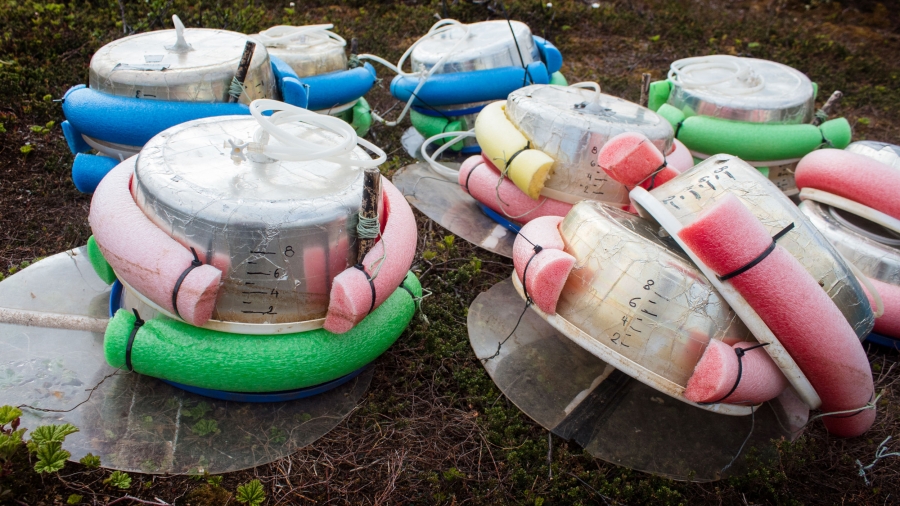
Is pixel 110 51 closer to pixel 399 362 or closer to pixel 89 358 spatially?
pixel 89 358

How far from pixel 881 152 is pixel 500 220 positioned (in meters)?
2.11

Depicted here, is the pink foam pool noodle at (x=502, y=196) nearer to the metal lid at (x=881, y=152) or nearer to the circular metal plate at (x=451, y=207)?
the circular metal plate at (x=451, y=207)

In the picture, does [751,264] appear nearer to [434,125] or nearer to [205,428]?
[205,428]

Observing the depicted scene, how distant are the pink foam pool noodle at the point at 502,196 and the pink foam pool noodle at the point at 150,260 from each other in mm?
1796

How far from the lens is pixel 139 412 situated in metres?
2.31

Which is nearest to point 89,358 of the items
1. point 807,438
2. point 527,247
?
point 527,247

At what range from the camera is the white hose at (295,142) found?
7.02 feet

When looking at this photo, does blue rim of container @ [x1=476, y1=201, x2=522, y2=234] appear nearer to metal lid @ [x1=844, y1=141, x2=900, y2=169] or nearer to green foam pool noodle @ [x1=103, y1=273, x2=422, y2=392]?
green foam pool noodle @ [x1=103, y1=273, x2=422, y2=392]

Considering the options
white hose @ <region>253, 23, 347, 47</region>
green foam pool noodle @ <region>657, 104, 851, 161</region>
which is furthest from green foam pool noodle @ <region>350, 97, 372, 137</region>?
green foam pool noodle @ <region>657, 104, 851, 161</region>

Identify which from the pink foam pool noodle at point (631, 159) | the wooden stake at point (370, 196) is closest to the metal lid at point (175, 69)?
the wooden stake at point (370, 196)

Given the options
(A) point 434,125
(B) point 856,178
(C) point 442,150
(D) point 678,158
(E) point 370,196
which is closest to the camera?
(E) point 370,196

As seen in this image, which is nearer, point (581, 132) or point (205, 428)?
point (205, 428)

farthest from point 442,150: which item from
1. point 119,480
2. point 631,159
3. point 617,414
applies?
point 119,480

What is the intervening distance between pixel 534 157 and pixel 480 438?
144 centimetres
